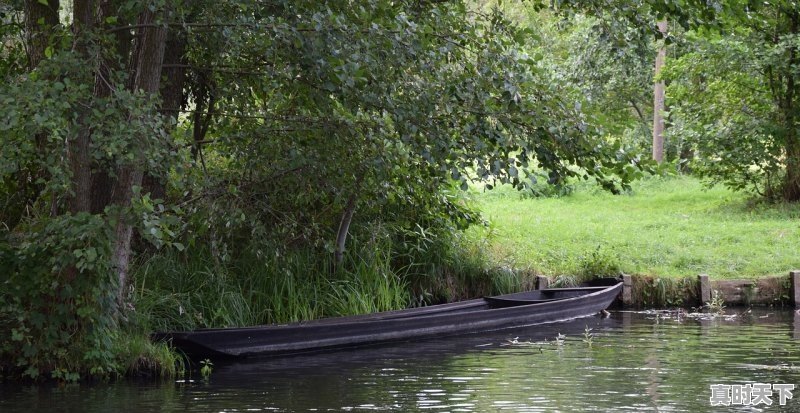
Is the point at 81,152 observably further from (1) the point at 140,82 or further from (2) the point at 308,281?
(2) the point at 308,281

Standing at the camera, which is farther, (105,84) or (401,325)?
(401,325)

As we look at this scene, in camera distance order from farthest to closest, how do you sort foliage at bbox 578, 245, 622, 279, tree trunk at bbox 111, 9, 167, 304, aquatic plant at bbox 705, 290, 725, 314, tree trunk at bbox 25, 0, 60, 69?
foliage at bbox 578, 245, 622, 279 → aquatic plant at bbox 705, 290, 725, 314 → tree trunk at bbox 25, 0, 60, 69 → tree trunk at bbox 111, 9, 167, 304

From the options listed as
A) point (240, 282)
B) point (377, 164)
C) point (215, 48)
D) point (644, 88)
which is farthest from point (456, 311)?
point (644, 88)

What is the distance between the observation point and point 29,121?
872cm

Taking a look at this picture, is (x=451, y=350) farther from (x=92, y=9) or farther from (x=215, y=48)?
(x=92, y=9)

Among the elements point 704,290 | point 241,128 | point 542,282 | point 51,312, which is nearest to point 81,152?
point 51,312

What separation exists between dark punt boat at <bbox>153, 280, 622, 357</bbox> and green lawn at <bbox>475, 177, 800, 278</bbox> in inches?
52.1

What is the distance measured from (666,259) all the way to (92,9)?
10155 mm

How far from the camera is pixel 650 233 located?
19.8m

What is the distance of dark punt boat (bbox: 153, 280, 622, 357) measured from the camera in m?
11.3

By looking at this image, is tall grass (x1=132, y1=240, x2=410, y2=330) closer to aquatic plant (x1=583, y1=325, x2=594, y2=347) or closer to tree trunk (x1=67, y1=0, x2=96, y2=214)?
tree trunk (x1=67, y1=0, x2=96, y2=214)
